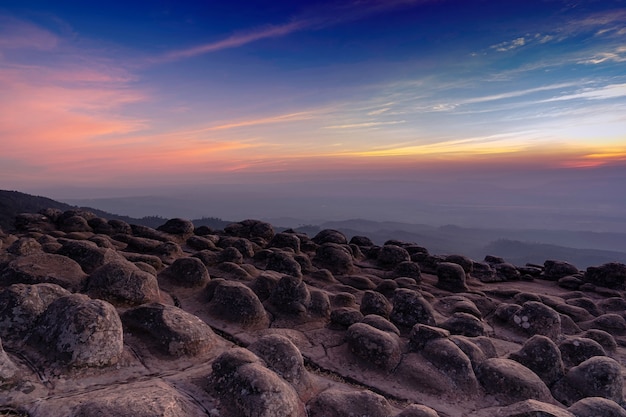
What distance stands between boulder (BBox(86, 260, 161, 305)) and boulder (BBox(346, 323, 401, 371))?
6129mm

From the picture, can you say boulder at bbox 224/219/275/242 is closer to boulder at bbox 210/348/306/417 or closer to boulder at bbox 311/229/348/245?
boulder at bbox 311/229/348/245

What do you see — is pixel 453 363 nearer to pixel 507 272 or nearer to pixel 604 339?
pixel 604 339

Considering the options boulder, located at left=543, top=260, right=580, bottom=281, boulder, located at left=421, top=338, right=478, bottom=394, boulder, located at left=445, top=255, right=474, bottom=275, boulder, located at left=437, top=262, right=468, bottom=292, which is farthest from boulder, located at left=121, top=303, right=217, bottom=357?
boulder, located at left=543, top=260, right=580, bottom=281

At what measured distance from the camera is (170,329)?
966 cm

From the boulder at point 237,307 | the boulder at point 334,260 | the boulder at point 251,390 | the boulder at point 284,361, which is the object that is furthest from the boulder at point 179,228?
the boulder at point 251,390

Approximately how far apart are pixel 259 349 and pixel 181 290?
260 inches

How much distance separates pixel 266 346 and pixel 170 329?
233cm

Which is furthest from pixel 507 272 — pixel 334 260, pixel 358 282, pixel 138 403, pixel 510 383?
pixel 138 403

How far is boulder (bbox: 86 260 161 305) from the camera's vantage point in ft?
38.5

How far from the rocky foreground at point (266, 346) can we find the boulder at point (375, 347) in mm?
34

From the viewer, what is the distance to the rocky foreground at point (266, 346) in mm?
7668

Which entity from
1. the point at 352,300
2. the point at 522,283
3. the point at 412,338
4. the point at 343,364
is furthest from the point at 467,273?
the point at 343,364

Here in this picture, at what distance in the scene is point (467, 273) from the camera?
2636 centimetres

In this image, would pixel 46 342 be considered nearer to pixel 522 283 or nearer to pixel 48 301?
pixel 48 301
